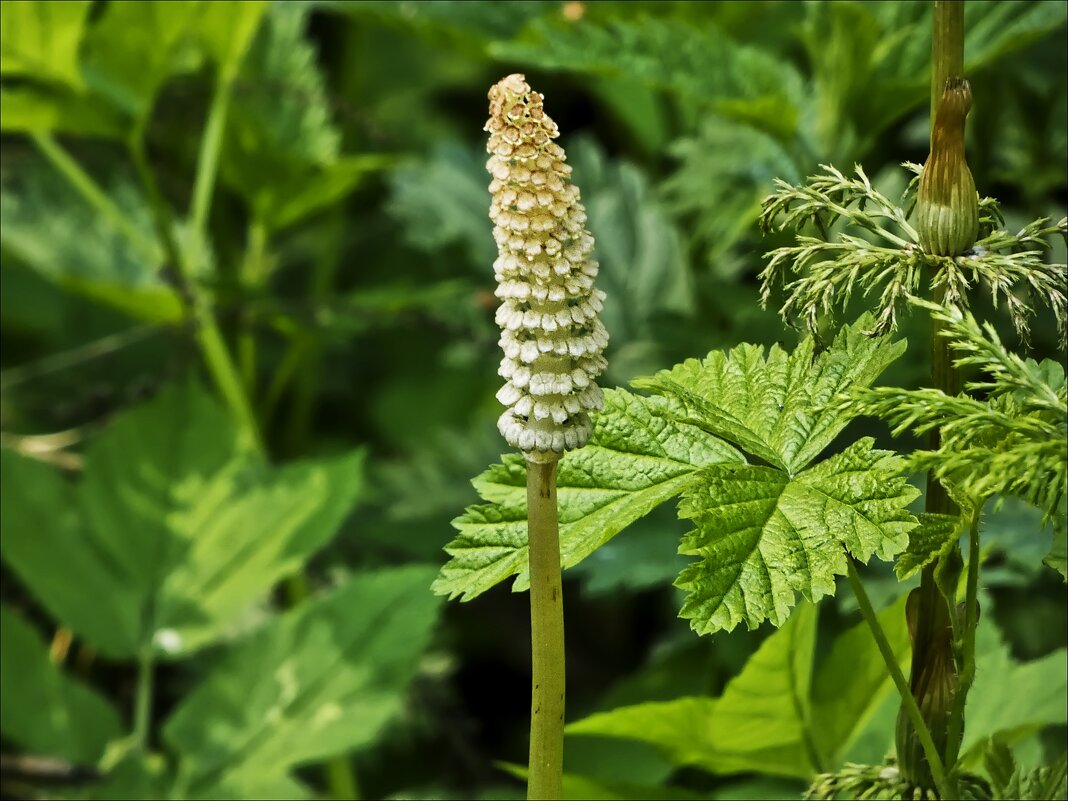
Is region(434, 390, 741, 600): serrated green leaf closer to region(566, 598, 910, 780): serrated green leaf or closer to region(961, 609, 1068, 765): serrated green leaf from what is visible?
region(566, 598, 910, 780): serrated green leaf

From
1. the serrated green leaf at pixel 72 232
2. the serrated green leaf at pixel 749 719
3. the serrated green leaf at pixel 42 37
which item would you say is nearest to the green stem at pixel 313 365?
the serrated green leaf at pixel 72 232

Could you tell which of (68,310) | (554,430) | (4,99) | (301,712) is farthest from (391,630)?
(68,310)

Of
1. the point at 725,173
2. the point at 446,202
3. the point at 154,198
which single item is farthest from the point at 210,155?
the point at 725,173

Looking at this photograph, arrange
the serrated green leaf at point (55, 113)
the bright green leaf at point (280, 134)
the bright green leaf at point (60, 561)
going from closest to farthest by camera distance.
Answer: the bright green leaf at point (60, 561), the serrated green leaf at point (55, 113), the bright green leaf at point (280, 134)

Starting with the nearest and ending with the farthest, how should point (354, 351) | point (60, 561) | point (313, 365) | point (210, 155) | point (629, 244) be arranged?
point (60, 561), point (210, 155), point (629, 244), point (313, 365), point (354, 351)

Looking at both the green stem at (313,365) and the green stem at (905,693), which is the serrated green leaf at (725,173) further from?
the green stem at (905,693)

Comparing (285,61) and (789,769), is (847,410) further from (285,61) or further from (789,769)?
(285,61)

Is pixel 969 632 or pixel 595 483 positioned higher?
pixel 595 483

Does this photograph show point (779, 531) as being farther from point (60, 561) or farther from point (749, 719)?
point (60, 561)
